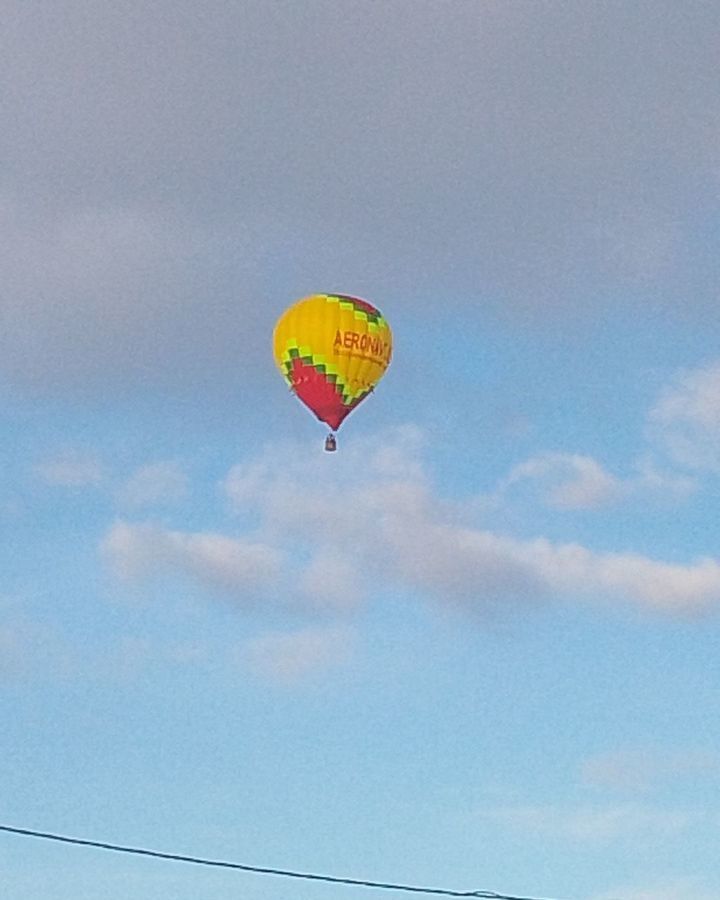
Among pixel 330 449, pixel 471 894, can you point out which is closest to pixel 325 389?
pixel 330 449

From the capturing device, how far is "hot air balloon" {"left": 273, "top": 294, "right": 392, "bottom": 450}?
293 feet

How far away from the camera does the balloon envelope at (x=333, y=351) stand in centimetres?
8931

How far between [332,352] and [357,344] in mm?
997

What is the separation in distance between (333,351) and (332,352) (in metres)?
0.05

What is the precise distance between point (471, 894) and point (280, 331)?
34.1 meters

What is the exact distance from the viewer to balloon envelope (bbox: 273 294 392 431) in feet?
293

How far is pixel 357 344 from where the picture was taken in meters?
89.4

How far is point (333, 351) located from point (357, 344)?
3.12 feet

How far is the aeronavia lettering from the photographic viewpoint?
89.2 meters

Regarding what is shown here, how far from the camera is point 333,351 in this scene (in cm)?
8931

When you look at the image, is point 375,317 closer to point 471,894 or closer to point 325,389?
point 325,389

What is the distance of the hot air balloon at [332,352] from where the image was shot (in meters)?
89.3

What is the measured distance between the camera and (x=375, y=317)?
9062 cm

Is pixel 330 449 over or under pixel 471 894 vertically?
over
